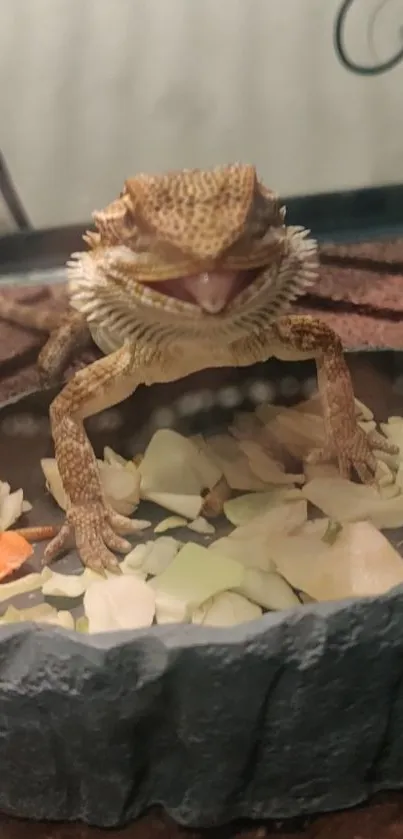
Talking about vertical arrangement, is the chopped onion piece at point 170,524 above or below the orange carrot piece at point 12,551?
below

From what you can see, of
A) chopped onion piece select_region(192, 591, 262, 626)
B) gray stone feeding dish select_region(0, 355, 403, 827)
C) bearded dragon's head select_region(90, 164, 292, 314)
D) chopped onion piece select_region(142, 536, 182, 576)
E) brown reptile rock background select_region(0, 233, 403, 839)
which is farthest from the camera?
brown reptile rock background select_region(0, 233, 403, 839)

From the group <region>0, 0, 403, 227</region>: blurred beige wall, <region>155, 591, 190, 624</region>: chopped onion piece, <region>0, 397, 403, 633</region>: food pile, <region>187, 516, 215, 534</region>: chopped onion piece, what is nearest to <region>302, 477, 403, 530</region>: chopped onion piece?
<region>0, 397, 403, 633</region>: food pile

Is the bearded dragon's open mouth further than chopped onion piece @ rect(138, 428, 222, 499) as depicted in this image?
No

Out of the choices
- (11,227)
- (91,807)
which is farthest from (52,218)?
(91,807)

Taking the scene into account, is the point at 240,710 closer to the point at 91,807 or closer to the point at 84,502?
the point at 91,807

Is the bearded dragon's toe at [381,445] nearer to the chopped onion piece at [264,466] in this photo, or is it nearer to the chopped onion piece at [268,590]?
the chopped onion piece at [264,466]

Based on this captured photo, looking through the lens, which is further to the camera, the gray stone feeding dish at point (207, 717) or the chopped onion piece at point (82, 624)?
the chopped onion piece at point (82, 624)

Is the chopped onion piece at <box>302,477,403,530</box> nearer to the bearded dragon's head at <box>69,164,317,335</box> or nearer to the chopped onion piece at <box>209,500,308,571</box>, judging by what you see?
the chopped onion piece at <box>209,500,308,571</box>

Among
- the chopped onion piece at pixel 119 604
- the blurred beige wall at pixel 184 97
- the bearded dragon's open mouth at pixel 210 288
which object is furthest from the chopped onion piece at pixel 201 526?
the blurred beige wall at pixel 184 97
